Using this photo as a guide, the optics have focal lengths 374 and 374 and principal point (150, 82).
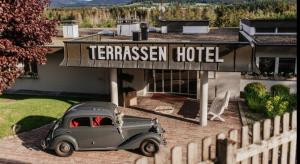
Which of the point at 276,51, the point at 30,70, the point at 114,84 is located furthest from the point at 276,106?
the point at 30,70

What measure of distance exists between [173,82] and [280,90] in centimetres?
590

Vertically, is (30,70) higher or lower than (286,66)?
lower

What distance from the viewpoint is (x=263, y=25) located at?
2352cm

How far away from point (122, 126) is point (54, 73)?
11.6 meters

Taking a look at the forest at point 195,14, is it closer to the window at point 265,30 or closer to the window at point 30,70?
the window at point 265,30

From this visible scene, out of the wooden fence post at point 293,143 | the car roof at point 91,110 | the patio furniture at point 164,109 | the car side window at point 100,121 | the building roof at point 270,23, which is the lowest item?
the patio furniture at point 164,109

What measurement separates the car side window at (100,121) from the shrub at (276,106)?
7752 millimetres

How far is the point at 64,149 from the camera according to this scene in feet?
42.0

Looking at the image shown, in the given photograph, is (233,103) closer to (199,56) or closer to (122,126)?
(199,56)

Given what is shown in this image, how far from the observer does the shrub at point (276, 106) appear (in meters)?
16.3

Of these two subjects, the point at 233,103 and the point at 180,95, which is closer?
the point at 233,103

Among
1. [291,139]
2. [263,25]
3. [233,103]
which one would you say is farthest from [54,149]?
[263,25]

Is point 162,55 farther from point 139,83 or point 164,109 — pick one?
point 139,83

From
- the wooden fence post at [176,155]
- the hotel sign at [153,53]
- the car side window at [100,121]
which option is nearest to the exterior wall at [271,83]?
the hotel sign at [153,53]
